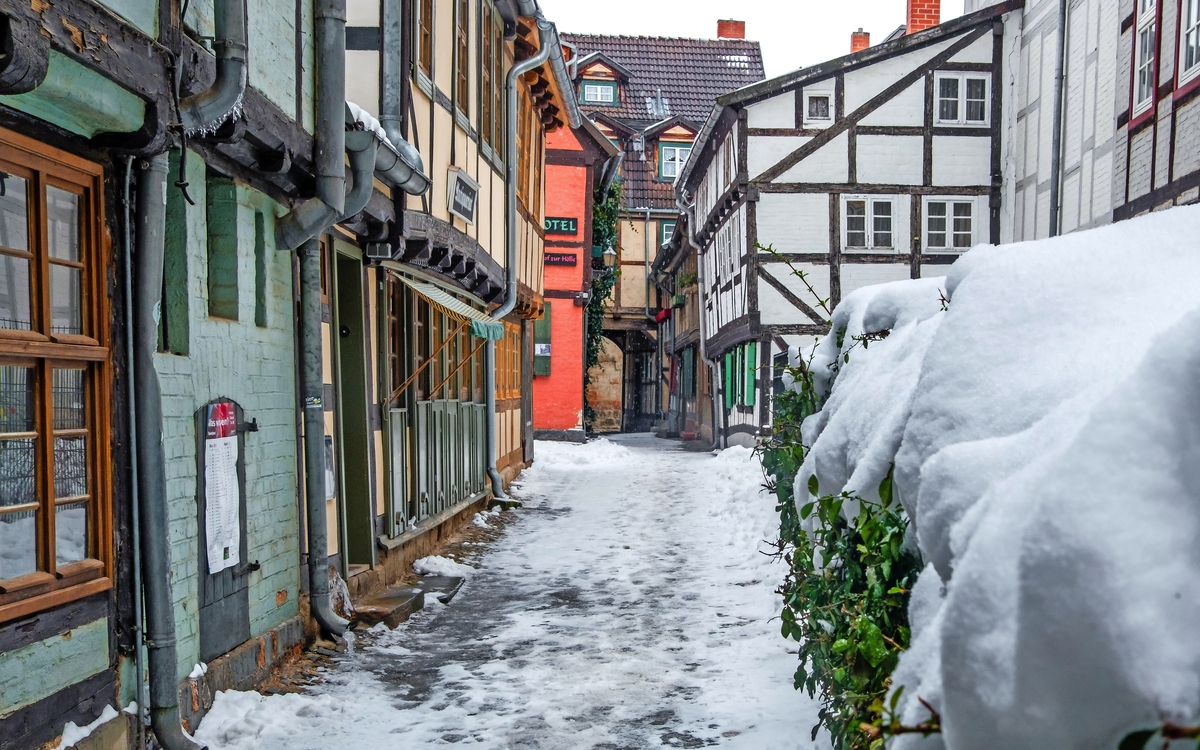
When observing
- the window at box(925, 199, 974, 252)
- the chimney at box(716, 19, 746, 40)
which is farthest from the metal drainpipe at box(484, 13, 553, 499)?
the chimney at box(716, 19, 746, 40)

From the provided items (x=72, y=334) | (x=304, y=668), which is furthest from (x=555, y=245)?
(x=72, y=334)

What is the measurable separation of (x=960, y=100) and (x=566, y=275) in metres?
8.66

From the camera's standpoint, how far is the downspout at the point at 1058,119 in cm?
1324

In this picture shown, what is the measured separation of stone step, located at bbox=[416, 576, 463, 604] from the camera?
7.34m

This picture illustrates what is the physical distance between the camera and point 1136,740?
121 centimetres

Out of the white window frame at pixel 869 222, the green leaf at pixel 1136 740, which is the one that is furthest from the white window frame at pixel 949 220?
the green leaf at pixel 1136 740

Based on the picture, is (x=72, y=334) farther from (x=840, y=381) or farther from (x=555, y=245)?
(x=555, y=245)

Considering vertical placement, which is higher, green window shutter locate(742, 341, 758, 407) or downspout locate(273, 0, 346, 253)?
downspout locate(273, 0, 346, 253)

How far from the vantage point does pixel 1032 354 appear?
1.84 meters

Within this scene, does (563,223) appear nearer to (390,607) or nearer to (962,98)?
(962,98)

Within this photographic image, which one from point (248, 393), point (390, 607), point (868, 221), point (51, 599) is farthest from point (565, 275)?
point (51, 599)

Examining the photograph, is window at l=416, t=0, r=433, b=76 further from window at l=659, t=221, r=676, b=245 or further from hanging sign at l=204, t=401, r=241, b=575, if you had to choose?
window at l=659, t=221, r=676, b=245

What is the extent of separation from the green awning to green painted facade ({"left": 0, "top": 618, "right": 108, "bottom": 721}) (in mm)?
4199

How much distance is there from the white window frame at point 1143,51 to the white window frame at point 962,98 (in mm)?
5056
